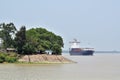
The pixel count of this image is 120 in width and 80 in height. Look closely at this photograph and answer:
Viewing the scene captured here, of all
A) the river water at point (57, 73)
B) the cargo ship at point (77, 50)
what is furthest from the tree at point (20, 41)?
the cargo ship at point (77, 50)

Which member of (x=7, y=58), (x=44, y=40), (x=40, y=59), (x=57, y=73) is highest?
(x=44, y=40)

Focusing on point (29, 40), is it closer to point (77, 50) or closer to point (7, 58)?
point (7, 58)

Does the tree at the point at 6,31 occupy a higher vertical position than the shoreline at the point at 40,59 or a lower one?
higher

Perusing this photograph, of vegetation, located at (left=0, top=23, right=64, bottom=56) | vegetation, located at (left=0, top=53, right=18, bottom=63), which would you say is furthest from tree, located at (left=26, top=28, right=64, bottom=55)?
vegetation, located at (left=0, top=53, right=18, bottom=63)

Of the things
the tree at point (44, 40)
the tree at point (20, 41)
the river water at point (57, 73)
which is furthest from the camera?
the tree at point (44, 40)

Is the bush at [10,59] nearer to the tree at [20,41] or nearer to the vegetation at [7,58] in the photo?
the vegetation at [7,58]

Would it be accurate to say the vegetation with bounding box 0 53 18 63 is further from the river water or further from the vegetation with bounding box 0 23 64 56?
the river water

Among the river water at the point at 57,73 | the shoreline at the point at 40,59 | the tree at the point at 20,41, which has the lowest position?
the river water at the point at 57,73

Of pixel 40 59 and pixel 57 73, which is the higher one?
pixel 40 59

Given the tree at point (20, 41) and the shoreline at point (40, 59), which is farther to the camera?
the tree at point (20, 41)

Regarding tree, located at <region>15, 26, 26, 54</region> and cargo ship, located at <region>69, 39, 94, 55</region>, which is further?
cargo ship, located at <region>69, 39, 94, 55</region>

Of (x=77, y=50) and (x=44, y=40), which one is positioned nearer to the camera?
(x=44, y=40)

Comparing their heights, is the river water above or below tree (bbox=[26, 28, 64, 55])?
below

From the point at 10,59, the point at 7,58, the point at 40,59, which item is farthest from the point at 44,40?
the point at 7,58
